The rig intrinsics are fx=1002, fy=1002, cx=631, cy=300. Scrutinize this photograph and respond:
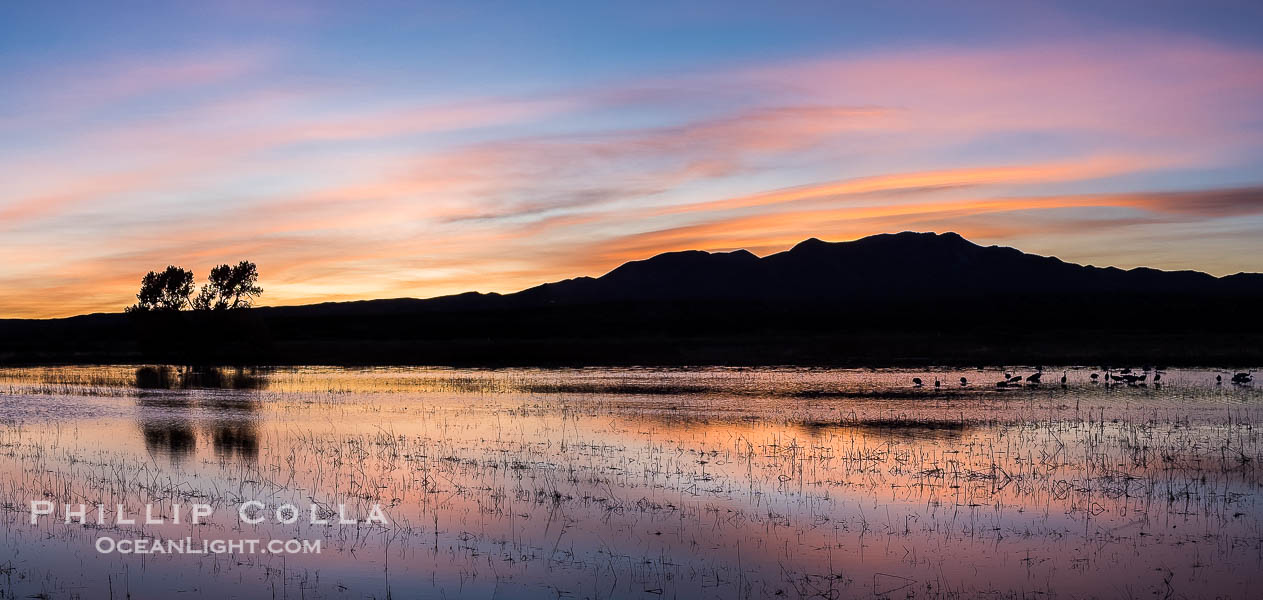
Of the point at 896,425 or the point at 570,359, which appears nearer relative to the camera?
the point at 896,425

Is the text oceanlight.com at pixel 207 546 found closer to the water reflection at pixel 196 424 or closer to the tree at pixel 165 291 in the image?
the water reflection at pixel 196 424

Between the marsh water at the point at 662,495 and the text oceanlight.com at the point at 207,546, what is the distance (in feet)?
0.72

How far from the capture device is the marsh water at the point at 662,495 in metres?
12.3

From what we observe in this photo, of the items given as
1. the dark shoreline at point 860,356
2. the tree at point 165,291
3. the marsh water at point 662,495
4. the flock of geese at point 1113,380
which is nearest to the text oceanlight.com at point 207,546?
the marsh water at point 662,495

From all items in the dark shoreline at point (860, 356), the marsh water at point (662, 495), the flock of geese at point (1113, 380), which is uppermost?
the dark shoreline at point (860, 356)

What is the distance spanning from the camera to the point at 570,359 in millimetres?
74312

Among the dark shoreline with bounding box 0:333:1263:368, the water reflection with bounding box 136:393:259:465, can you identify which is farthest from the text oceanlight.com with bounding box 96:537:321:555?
the dark shoreline with bounding box 0:333:1263:368

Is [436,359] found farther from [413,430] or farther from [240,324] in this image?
[413,430]

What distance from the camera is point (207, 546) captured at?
45.2ft

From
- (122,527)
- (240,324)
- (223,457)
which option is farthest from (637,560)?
(240,324)

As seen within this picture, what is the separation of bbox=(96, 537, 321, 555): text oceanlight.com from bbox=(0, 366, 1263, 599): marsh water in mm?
219

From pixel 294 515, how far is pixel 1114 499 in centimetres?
1381

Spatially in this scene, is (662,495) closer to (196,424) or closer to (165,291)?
(196,424)

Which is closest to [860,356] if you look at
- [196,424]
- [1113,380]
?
[1113,380]
